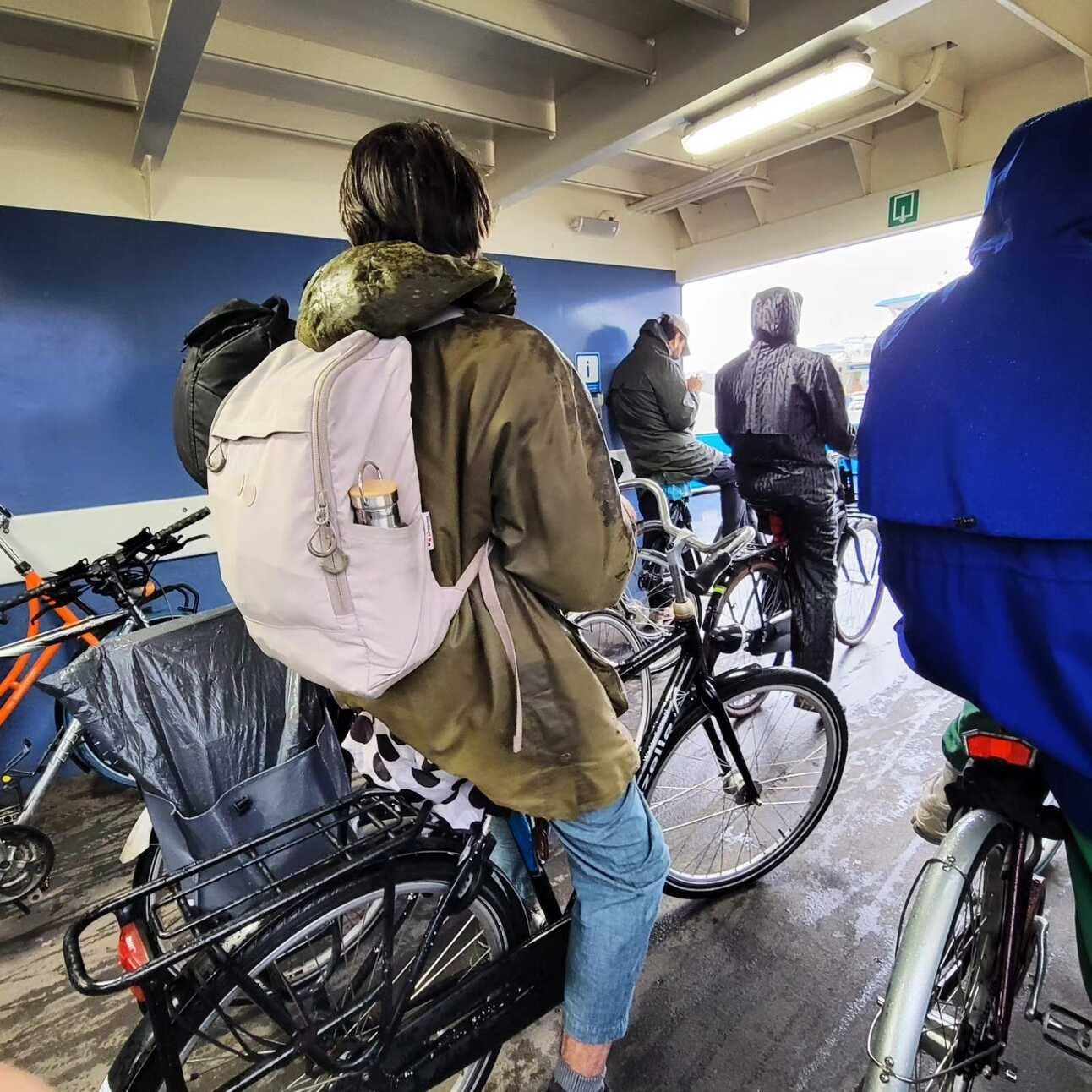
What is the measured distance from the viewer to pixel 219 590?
3.20 metres

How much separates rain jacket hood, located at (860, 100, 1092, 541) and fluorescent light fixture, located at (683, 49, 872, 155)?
1.72 metres

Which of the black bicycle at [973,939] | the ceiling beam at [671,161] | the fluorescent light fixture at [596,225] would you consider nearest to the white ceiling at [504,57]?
the ceiling beam at [671,161]

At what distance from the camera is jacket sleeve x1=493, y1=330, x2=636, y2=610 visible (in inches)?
34.3

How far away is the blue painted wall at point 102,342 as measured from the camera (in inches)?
104

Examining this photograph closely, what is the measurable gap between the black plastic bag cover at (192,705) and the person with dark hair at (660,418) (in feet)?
9.69

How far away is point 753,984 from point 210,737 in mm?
1359

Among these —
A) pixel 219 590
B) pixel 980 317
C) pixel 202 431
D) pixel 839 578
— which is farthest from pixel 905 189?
pixel 219 590

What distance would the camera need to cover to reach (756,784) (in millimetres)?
1754

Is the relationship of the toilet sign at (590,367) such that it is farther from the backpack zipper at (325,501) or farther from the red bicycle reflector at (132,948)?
the red bicycle reflector at (132,948)

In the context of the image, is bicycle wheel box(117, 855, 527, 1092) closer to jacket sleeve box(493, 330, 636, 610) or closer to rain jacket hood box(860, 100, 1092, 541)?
jacket sleeve box(493, 330, 636, 610)

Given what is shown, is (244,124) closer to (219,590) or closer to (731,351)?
(219,590)

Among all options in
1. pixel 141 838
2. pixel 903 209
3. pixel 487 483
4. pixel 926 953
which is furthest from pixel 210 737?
pixel 903 209

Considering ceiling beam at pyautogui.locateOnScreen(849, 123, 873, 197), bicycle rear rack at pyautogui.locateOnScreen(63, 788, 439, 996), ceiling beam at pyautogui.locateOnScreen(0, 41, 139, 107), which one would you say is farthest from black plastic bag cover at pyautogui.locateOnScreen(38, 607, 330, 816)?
ceiling beam at pyautogui.locateOnScreen(849, 123, 873, 197)

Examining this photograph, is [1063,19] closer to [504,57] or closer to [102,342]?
[504,57]
